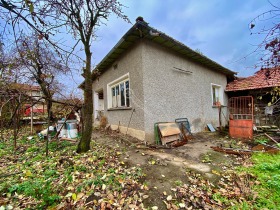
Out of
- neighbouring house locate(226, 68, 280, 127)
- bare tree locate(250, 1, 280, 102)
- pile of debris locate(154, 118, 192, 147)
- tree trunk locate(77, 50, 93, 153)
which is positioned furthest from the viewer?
neighbouring house locate(226, 68, 280, 127)

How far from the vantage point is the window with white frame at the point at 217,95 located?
335 inches

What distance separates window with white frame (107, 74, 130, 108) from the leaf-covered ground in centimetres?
329

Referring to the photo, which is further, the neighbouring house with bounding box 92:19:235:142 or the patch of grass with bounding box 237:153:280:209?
the neighbouring house with bounding box 92:19:235:142

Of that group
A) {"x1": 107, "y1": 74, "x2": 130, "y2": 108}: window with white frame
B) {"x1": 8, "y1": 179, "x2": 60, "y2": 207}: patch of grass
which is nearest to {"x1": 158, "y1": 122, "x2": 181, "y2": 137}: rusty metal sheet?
{"x1": 107, "y1": 74, "x2": 130, "y2": 108}: window with white frame

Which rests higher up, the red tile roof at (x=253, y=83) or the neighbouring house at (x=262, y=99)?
the red tile roof at (x=253, y=83)

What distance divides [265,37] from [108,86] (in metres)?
6.88

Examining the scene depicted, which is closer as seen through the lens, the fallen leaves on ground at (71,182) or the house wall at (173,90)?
the fallen leaves on ground at (71,182)

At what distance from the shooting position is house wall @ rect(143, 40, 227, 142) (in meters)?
5.08

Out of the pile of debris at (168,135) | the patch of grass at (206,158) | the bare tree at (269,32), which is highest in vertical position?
the bare tree at (269,32)

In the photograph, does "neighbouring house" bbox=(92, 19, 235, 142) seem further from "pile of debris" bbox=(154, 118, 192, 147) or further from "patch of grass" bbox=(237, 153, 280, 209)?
"patch of grass" bbox=(237, 153, 280, 209)

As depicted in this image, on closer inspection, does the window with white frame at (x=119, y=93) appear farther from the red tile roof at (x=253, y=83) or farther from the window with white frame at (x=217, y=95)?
the red tile roof at (x=253, y=83)

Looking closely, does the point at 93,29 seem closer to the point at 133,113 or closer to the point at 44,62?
the point at 133,113

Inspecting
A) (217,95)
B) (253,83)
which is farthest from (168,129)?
(253,83)

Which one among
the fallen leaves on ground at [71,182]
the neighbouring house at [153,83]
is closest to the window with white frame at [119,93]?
the neighbouring house at [153,83]
